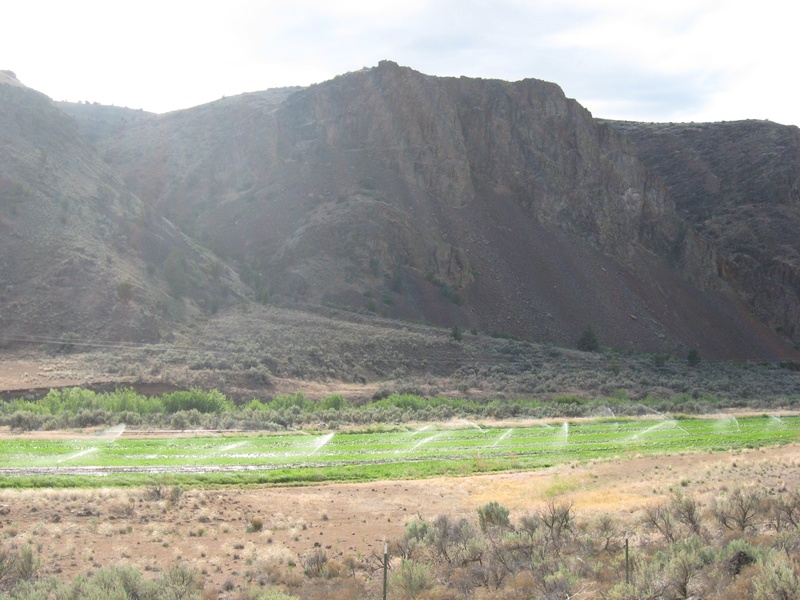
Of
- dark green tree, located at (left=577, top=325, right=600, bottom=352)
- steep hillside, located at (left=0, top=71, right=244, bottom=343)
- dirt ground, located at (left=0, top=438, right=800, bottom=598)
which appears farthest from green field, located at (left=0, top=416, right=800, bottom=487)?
dark green tree, located at (left=577, top=325, right=600, bottom=352)

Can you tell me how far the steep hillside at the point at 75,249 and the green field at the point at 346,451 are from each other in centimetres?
2328

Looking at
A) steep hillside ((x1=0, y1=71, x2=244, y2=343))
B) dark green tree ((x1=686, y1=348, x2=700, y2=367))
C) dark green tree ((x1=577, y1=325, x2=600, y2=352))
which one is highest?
steep hillside ((x1=0, y1=71, x2=244, y2=343))

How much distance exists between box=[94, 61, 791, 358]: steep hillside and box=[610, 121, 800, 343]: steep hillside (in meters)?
5.51

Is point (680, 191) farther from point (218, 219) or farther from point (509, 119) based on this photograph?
point (218, 219)

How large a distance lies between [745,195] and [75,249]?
3718 inches

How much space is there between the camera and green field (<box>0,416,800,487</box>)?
23219 millimetres

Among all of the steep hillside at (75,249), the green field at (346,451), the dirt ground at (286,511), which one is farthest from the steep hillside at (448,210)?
the dirt ground at (286,511)

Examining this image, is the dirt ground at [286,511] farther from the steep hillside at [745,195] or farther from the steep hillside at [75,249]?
the steep hillside at [745,195]

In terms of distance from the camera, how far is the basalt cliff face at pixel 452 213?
79.1m

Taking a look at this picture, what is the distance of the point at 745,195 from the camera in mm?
117000

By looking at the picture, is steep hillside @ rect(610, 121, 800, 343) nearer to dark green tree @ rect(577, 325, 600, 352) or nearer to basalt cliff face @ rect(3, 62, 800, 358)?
basalt cliff face @ rect(3, 62, 800, 358)

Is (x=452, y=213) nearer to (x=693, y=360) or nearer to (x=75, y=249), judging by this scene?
(x=693, y=360)

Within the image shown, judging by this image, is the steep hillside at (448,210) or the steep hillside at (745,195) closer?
the steep hillside at (448,210)

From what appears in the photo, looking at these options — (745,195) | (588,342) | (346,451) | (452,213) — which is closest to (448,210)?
(452,213)
